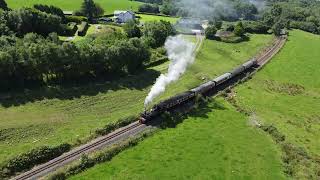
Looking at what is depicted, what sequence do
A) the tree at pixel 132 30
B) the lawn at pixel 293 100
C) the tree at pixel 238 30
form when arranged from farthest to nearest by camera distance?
the tree at pixel 238 30
the tree at pixel 132 30
the lawn at pixel 293 100

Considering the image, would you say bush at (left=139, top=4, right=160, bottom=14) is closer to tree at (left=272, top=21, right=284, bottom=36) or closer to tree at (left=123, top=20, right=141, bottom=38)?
tree at (left=272, top=21, right=284, bottom=36)

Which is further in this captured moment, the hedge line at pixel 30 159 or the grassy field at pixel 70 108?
the grassy field at pixel 70 108

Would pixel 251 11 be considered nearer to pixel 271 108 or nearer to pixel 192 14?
pixel 192 14

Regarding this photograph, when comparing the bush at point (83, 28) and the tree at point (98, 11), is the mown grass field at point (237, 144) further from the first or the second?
the tree at point (98, 11)

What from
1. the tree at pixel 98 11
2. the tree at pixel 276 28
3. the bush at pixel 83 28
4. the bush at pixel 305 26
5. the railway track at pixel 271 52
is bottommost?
the bush at pixel 305 26

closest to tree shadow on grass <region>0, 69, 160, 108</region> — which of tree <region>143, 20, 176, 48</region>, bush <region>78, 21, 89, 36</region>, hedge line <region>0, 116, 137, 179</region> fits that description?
hedge line <region>0, 116, 137, 179</region>

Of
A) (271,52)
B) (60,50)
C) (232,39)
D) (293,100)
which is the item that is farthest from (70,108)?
(232,39)

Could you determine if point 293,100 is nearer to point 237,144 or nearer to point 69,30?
point 237,144

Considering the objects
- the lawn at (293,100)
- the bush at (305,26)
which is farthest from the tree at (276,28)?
the bush at (305,26)
